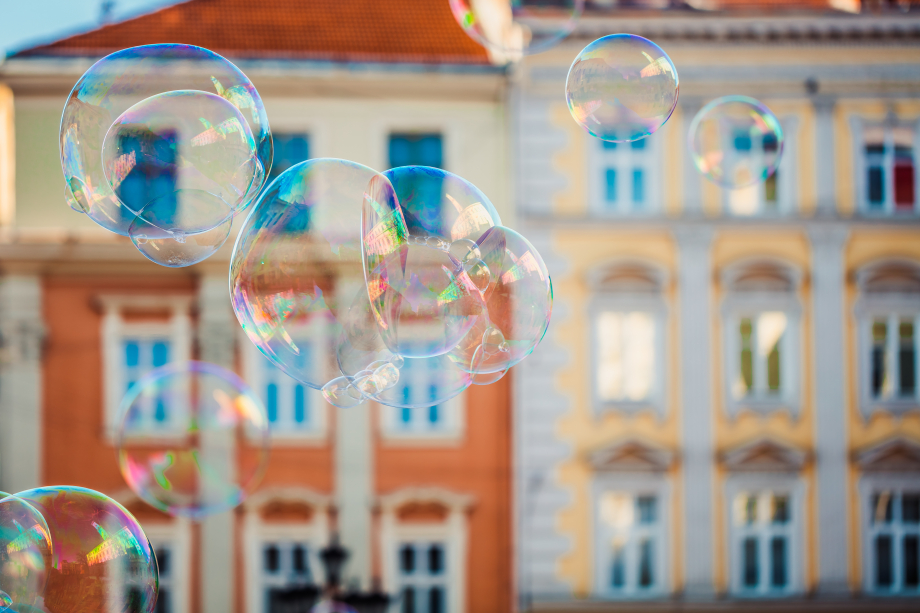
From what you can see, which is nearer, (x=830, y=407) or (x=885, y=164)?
(x=830, y=407)

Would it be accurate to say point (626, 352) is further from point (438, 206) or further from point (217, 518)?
point (438, 206)

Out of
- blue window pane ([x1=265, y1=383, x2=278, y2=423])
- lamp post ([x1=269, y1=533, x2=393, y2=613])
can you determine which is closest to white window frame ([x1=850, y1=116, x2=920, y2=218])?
lamp post ([x1=269, y1=533, x2=393, y2=613])

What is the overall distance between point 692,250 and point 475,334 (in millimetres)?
6285

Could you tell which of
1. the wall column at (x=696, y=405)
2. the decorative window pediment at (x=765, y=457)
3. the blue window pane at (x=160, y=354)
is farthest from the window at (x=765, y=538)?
the blue window pane at (x=160, y=354)

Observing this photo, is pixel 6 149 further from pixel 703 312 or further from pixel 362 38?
pixel 703 312

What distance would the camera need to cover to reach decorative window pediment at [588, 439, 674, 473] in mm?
10656

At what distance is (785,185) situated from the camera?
11141 mm

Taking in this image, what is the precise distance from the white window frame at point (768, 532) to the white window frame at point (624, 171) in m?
3.48

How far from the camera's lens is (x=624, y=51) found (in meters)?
6.34

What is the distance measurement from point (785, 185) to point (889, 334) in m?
2.20

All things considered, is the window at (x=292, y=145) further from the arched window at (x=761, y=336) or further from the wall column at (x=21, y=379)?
the arched window at (x=761, y=336)

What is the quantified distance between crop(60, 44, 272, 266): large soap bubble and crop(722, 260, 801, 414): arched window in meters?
7.24

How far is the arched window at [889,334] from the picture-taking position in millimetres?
10906

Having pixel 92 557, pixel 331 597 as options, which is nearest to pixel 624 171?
pixel 331 597
